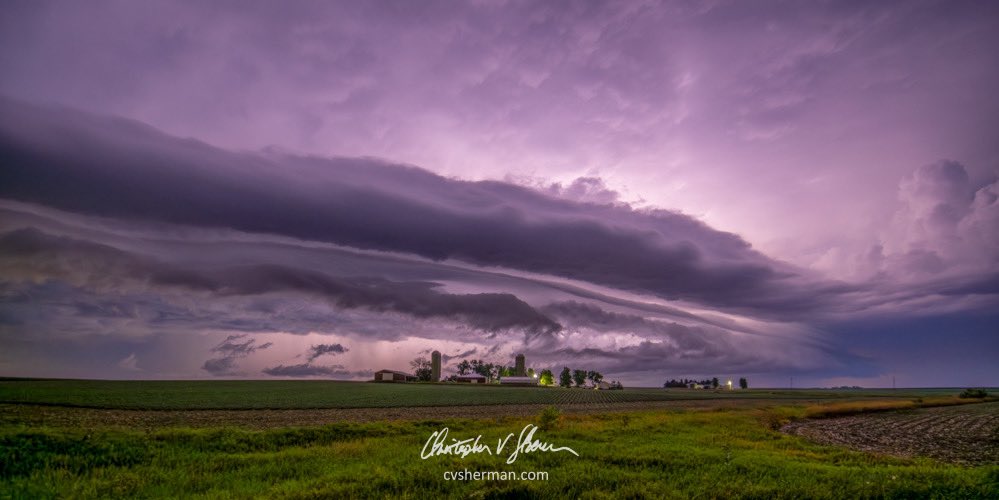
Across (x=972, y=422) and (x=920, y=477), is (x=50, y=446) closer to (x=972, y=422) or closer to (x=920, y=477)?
(x=920, y=477)

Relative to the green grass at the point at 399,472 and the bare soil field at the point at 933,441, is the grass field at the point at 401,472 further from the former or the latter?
the bare soil field at the point at 933,441

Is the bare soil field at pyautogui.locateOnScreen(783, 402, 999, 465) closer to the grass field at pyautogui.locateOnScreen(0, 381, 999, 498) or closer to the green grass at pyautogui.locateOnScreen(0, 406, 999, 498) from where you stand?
the green grass at pyautogui.locateOnScreen(0, 406, 999, 498)

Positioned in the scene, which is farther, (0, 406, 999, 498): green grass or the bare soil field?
the bare soil field

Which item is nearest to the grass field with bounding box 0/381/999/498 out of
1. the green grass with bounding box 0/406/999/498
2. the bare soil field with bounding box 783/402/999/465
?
the green grass with bounding box 0/406/999/498

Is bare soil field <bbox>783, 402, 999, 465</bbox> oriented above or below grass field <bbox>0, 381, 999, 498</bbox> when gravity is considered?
below

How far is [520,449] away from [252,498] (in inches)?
381

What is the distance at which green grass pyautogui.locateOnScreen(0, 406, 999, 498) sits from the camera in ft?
40.2

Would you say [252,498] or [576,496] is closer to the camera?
[252,498]

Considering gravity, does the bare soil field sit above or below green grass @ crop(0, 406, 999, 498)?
below

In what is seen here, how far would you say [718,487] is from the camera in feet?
43.8

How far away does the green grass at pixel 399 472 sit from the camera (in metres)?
12.2

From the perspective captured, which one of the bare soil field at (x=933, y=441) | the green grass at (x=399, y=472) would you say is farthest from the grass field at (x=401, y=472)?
the bare soil field at (x=933, y=441)

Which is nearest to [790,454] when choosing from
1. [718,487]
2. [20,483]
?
[718,487]

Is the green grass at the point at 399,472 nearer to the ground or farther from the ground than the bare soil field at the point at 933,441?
farther from the ground
